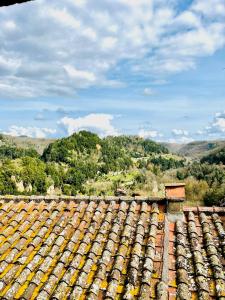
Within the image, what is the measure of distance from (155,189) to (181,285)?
45728 millimetres

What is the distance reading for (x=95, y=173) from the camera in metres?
81.1

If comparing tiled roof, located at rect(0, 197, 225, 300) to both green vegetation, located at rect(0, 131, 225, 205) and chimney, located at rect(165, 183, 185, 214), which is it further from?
green vegetation, located at rect(0, 131, 225, 205)

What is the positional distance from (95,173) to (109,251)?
7567 cm

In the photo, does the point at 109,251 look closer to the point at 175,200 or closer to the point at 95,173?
the point at 175,200

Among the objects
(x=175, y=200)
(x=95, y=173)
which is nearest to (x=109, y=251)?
(x=175, y=200)

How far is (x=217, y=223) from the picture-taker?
6789 mm

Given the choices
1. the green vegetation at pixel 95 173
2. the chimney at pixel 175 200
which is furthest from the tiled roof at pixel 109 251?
the green vegetation at pixel 95 173

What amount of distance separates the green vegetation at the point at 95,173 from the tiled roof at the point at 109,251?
23625 millimetres

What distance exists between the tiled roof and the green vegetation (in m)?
23.6

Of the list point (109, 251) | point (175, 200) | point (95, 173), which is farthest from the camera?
point (95, 173)

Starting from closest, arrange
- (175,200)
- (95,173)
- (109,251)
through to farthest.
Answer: (109,251), (175,200), (95,173)

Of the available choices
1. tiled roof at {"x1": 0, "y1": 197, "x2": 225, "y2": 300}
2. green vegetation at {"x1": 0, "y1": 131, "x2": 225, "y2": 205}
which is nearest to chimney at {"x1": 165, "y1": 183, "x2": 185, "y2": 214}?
tiled roof at {"x1": 0, "y1": 197, "x2": 225, "y2": 300}

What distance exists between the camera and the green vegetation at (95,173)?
4750 cm

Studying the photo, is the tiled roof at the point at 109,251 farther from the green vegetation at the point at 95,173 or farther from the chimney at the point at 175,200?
the green vegetation at the point at 95,173
